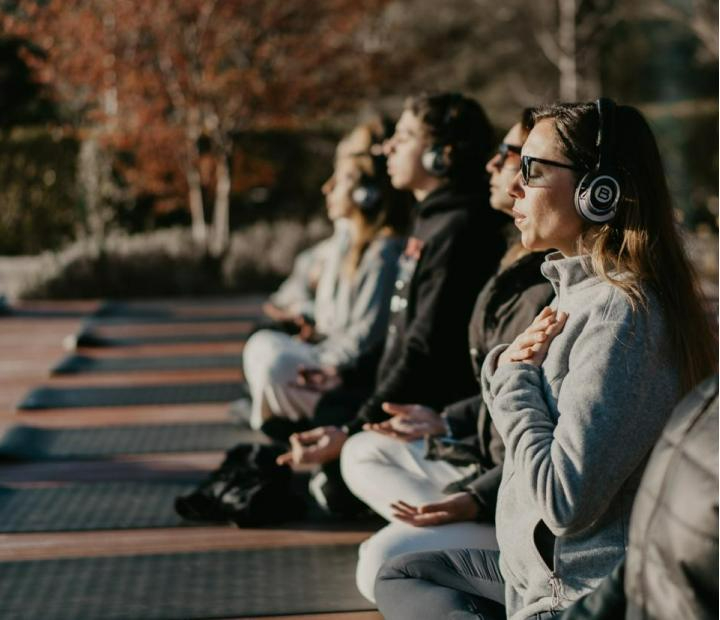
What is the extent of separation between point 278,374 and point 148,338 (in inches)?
133

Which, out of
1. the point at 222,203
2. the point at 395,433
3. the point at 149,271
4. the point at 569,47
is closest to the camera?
the point at 395,433

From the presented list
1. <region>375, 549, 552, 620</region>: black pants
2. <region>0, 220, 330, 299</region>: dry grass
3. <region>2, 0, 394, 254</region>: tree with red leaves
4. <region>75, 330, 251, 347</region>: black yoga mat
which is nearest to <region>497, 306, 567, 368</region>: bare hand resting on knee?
<region>375, 549, 552, 620</region>: black pants

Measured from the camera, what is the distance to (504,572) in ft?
8.54

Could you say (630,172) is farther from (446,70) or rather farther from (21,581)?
(446,70)

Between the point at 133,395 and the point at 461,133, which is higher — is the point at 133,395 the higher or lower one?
the lower one

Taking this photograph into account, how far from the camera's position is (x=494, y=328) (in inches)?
133

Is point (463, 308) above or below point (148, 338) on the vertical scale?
above

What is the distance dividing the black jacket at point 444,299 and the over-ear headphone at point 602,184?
1571 millimetres

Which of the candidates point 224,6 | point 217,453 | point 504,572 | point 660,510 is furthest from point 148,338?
point 660,510

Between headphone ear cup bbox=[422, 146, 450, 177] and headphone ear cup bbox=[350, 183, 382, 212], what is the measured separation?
979 millimetres

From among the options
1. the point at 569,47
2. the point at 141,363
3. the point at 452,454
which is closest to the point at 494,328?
the point at 452,454

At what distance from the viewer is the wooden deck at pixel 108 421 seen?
404cm

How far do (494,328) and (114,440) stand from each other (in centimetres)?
270

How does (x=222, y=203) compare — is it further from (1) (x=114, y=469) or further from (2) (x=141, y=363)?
(1) (x=114, y=469)
